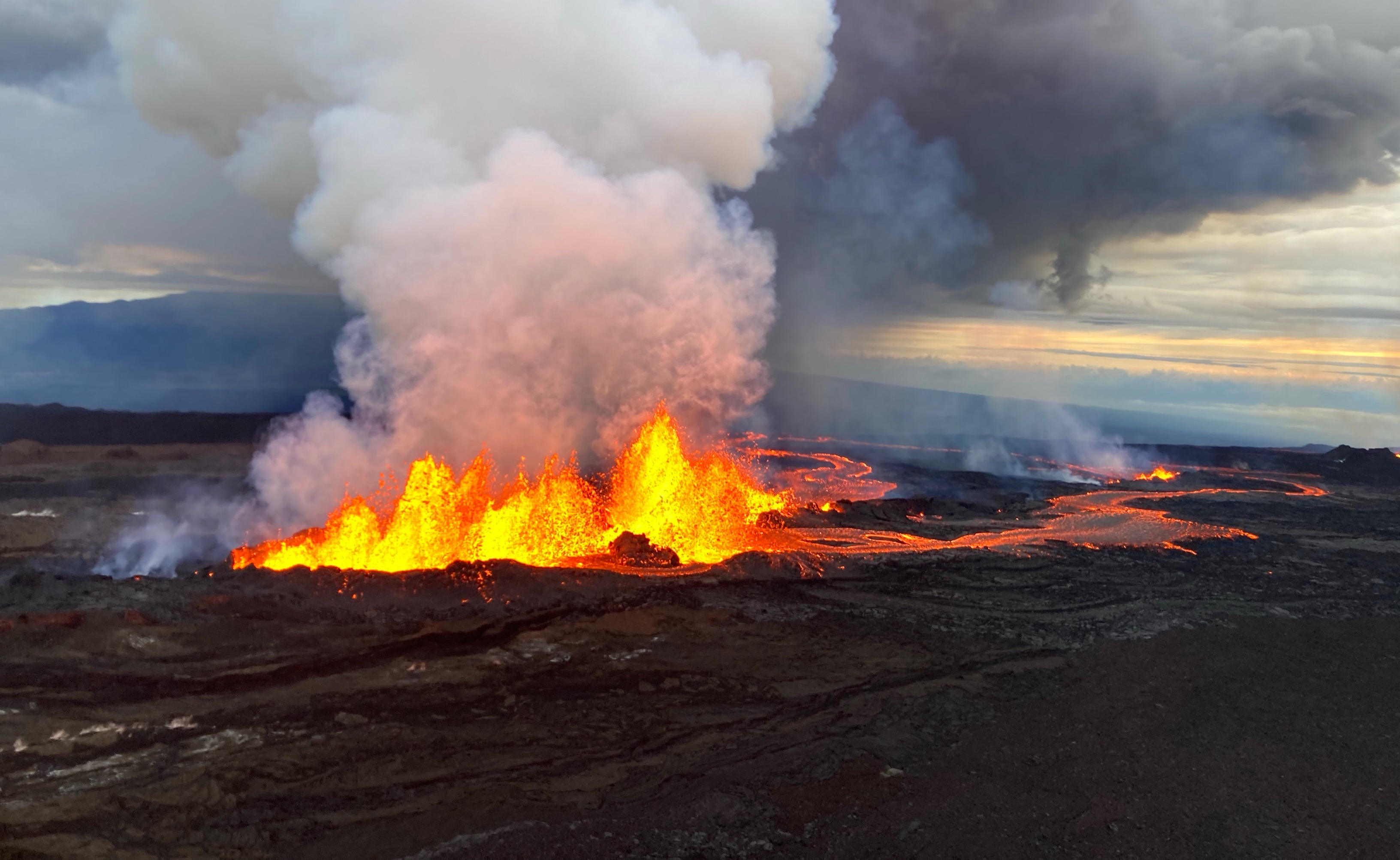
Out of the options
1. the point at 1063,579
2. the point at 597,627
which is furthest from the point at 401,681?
the point at 1063,579

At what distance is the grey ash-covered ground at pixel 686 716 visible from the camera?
878cm

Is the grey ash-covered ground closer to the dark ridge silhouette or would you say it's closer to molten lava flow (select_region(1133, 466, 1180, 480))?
molten lava flow (select_region(1133, 466, 1180, 480))

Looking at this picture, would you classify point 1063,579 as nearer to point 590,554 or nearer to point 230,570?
point 590,554

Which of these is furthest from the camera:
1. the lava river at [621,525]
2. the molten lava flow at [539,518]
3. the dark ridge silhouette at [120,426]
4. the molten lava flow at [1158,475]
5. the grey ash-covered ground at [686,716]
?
the dark ridge silhouette at [120,426]

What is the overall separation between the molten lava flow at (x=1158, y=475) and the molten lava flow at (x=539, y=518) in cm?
3523

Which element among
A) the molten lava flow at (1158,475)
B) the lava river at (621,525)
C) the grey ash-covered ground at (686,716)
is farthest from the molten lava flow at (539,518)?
the molten lava flow at (1158,475)

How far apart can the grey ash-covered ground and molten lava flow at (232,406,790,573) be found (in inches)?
110

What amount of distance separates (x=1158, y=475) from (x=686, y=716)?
5269cm

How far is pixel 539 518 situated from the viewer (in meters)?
22.6

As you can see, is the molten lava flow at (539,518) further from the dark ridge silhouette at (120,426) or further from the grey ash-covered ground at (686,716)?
the dark ridge silhouette at (120,426)

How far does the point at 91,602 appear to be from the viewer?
14.6 m

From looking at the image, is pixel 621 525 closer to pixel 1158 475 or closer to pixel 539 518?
pixel 539 518

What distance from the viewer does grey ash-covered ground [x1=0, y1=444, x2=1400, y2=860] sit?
8.78 m

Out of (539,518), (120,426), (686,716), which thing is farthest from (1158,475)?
(120,426)
